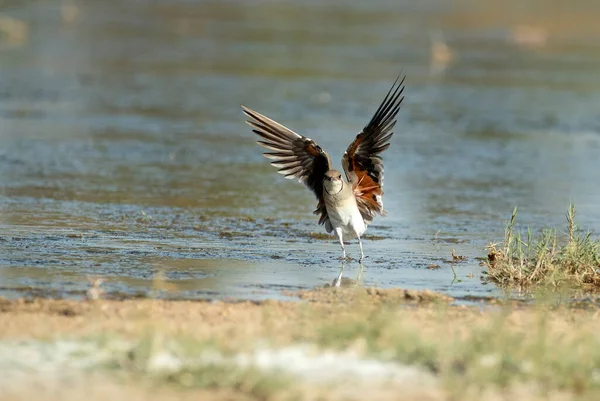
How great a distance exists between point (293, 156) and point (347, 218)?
0.80 metres

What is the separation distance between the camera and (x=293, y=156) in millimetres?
10461

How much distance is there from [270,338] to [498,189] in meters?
8.20

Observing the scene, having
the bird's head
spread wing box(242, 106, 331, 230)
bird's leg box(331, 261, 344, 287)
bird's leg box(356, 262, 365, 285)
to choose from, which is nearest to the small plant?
bird's leg box(356, 262, 365, 285)

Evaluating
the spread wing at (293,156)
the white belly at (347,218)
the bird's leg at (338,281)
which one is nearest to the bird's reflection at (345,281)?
the bird's leg at (338,281)

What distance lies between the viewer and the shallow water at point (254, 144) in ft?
31.8

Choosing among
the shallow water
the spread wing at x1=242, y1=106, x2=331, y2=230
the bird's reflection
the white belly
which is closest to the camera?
the bird's reflection

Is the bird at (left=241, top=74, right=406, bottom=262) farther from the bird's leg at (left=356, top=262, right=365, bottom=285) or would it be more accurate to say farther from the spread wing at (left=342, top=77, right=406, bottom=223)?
the bird's leg at (left=356, top=262, right=365, bottom=285)

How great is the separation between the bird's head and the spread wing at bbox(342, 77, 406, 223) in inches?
14.1

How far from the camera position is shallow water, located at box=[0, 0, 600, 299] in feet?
31.8

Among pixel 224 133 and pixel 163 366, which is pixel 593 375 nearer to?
pixel 163 366

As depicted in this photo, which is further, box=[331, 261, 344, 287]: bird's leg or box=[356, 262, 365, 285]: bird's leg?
box=[356, 262, 365, 285]: bird's leg

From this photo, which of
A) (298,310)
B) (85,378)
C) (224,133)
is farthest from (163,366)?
(224,133)

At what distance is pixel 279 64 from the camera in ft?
84.8

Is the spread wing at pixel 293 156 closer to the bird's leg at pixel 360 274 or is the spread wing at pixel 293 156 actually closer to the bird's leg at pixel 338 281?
the bird's leg at pixel 360 274
